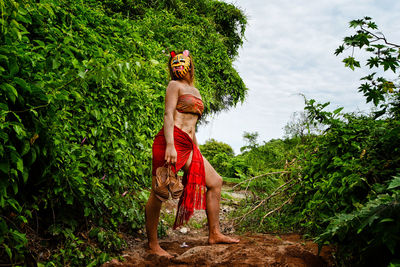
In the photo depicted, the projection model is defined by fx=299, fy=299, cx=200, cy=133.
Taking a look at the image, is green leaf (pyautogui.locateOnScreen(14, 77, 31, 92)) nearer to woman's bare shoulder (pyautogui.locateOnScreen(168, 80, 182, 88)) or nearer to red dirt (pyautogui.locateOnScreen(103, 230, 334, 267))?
woman's bare shoulder (pyautogui.locateOnScreen(168, 80, 182, 88))

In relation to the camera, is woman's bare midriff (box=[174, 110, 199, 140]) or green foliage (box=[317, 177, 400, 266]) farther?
woman's bare midriff (box=[174, 110, 199, 140])

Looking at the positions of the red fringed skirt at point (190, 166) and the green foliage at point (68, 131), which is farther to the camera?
the red fringed skirt at point (190, 166)

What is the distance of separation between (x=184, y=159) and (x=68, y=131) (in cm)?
118

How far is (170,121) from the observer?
10.2ft

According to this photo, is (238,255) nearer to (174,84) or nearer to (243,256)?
(243,256)

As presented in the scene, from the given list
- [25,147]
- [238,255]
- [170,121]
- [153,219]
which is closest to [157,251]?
[153,219]

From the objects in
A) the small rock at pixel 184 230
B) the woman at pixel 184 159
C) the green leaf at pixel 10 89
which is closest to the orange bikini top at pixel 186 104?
the woman at pixel 184 159

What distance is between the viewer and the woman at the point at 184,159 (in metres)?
3.13

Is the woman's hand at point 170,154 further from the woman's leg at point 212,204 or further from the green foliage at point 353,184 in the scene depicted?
the green foliage at point 353,184

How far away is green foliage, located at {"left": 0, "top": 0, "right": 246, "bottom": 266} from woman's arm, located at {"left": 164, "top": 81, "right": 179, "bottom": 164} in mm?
363

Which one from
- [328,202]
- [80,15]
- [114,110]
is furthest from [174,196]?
[80,15]

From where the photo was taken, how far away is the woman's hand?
9.90 feet

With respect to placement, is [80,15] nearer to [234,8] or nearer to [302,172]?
[302,172]

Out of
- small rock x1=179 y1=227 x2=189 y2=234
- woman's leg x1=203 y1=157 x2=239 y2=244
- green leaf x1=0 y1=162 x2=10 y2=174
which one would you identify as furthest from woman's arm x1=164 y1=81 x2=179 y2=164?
small rock x1=179 y1=227 x2=189 y2=234
